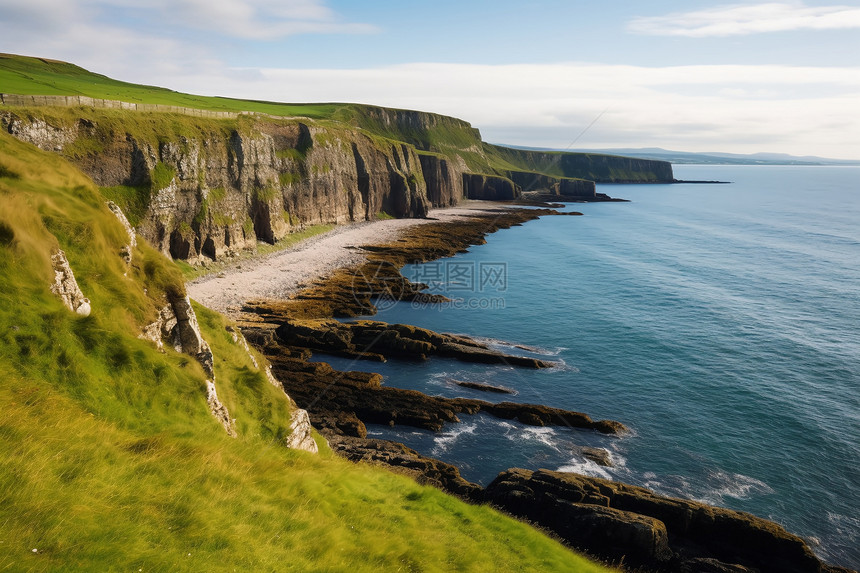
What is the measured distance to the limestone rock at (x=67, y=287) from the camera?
14.7 metres

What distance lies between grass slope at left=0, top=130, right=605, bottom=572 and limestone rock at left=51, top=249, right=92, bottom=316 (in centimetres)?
26

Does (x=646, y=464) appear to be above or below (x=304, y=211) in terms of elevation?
below

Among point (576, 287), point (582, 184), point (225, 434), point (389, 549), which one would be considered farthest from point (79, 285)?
point (582, 184)

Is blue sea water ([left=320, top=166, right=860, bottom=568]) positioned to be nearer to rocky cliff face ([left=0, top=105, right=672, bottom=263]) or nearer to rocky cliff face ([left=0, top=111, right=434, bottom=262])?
rocky cliff face ([left=0, top=111, right=434, bottom=262])

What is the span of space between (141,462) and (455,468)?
19300 mm

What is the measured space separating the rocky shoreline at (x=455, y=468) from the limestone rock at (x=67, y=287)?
15.4m

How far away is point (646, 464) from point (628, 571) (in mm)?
10891

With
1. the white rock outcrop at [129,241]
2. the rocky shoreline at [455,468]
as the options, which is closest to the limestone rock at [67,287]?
the white rock outcrop at [129,241]

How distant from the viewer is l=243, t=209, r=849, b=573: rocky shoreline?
867 inches

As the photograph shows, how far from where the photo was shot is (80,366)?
1317 centimetres

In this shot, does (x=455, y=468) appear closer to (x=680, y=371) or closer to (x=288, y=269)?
(x=680, y=371)

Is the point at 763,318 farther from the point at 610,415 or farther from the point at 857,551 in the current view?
the point at 857,551

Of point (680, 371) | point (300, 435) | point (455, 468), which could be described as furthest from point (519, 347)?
point (300, 435)

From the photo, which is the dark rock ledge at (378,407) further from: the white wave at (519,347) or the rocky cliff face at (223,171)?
the rocky cliff face at (223,171)
